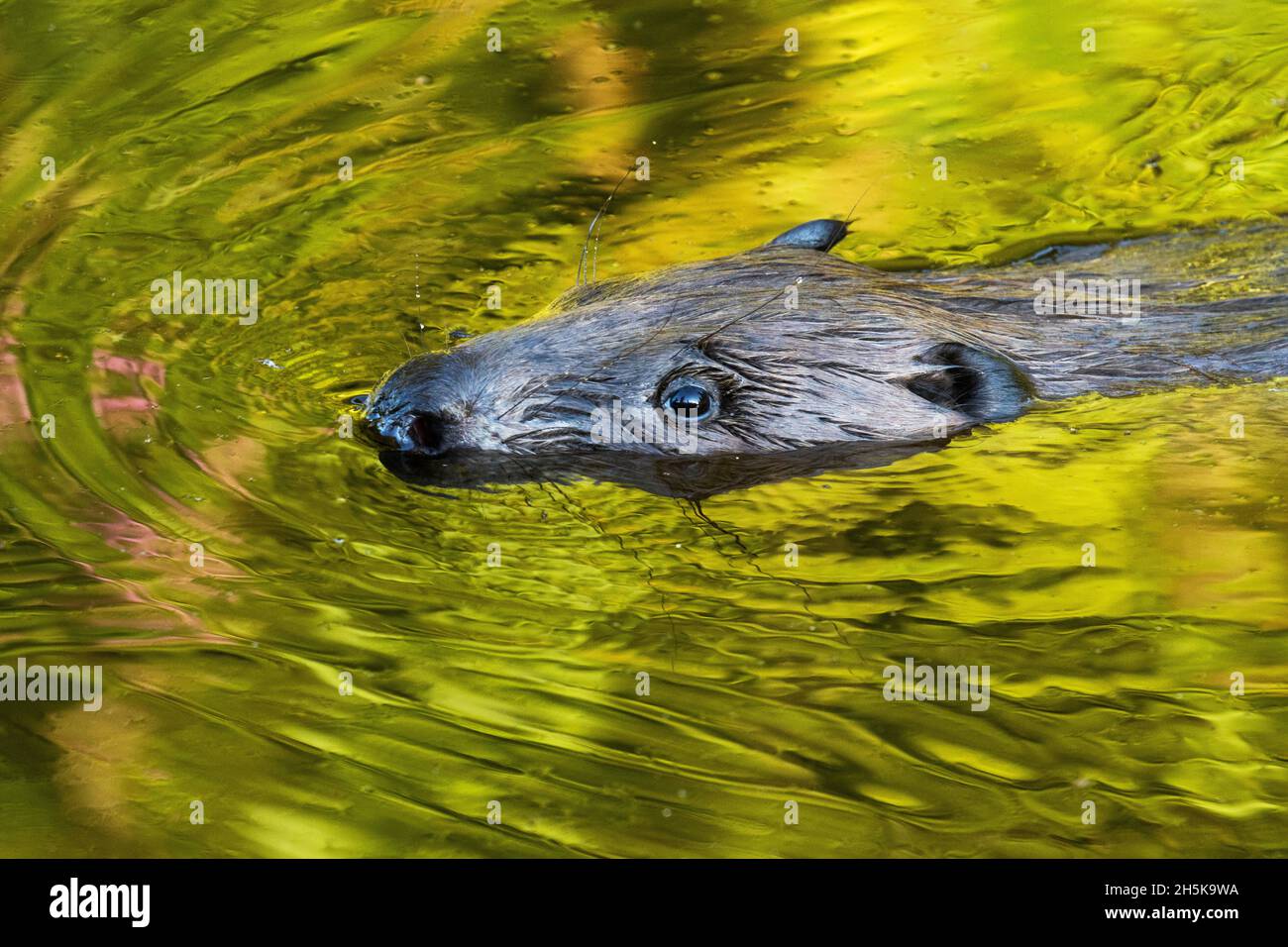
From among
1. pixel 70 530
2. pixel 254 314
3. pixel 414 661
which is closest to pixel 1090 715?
pixel 414 661

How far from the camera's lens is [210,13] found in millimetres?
7949

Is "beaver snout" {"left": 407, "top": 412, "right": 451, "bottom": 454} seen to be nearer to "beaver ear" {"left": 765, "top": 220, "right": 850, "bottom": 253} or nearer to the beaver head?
the beaver head

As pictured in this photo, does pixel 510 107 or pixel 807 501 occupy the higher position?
pixel 510 107

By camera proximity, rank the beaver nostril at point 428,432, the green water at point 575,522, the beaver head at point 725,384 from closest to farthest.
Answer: the green water at point 575,522 → the beaver nostril at point 428,432 → the beaver head at point 725,384

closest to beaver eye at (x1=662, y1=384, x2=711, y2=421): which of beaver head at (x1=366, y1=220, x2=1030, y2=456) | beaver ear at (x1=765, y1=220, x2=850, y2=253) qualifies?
beaver head at (x1=366, y1=220, x2=1030, y2=456)

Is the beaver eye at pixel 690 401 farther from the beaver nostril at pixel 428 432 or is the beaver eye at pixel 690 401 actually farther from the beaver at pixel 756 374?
the beaver nostril at pixel 428 432

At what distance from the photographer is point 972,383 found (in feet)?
15.0

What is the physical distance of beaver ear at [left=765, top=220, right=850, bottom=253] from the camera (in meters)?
5.30

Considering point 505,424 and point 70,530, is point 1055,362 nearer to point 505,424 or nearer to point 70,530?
point 505,424

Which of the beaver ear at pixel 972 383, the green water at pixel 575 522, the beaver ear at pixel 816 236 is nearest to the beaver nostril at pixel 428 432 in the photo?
the green water at pixel 575 522

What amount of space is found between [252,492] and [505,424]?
752 millimetres

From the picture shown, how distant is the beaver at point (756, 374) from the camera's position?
443cm

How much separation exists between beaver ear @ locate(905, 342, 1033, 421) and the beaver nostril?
140 cm

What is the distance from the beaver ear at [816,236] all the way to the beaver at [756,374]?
0.50m
